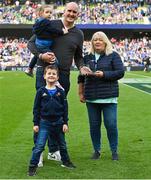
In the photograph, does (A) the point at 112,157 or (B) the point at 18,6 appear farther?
(B) the point at 18,6

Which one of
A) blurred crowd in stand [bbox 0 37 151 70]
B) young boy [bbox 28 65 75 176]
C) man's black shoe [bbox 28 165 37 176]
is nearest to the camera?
man's black shoe [bbox 28 165 37 176]

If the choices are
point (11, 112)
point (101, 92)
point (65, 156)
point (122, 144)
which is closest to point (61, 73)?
point (101, 92)

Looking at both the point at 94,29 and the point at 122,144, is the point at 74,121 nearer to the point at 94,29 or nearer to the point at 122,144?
the point at 122,144

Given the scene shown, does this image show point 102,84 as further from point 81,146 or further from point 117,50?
point 117,50

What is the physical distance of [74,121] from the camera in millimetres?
13164

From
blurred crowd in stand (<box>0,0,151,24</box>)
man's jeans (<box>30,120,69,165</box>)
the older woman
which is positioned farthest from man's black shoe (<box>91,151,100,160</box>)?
blurred crowd in stand (<box>0,0,151,24</box>)

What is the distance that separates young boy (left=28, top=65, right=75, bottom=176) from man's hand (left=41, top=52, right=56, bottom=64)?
Answer: 8.1 inches

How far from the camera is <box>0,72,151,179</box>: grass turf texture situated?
298 inches

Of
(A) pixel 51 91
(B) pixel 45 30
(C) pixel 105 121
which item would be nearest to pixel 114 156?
(C) pixel 105 121

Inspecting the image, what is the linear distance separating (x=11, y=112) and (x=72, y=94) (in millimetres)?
6528

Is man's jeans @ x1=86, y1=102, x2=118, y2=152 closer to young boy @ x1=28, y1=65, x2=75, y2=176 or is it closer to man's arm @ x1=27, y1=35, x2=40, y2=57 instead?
young boy @ x1=28, y1=65, x2=75, y2=176

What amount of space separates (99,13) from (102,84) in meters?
50.3

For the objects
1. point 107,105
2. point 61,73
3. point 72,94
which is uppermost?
point 61,73

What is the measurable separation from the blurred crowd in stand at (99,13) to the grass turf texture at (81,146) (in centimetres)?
3981
